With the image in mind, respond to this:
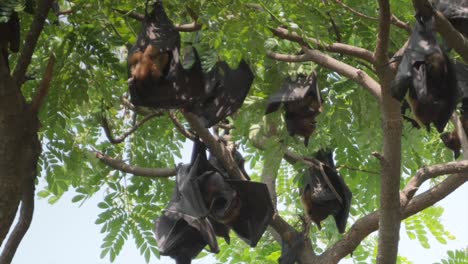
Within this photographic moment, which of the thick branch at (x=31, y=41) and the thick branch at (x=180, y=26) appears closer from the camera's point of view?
the thick branch at (x=31, y=41)

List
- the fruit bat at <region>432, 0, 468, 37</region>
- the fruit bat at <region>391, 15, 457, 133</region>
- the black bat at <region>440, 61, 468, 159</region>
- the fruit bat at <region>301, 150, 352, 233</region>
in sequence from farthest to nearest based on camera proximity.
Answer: the fruit bat at <region>301, 150, 352, 233</region>
the black bat at <region>440, 61, 468, 159</region>
the fruit bat at <region>432, 0, 468, 37</region>
the fruit bat at <region>391, 15, 457, 133</region>

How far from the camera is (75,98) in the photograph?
18.4ft

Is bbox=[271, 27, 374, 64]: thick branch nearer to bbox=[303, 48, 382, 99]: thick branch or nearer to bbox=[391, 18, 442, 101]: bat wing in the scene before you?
bbox=[303, 48, 382, 99]: thick branch

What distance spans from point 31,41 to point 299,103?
2.43 metres

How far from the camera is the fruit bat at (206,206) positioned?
7012 mm

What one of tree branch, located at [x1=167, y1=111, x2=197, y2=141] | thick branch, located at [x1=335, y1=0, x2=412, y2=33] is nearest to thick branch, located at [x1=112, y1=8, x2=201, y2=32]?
thick branch, located at [x1=335, y1=0, x2=412, y2=33]

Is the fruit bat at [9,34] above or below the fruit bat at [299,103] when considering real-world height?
below

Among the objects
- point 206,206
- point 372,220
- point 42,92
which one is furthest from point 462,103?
point 42,92

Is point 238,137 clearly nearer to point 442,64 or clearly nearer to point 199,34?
point 199,34

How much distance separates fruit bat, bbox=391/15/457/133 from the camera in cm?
500

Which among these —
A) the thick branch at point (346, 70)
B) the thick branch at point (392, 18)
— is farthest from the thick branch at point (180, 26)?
the thick branch at point (392, 18)

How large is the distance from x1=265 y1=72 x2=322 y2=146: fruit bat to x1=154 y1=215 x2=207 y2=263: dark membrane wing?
4.31 feet

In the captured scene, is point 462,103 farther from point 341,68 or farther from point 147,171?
point 147,171

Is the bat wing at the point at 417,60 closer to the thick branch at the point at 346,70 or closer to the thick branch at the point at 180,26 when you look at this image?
the thick branch at the point at 346,70
